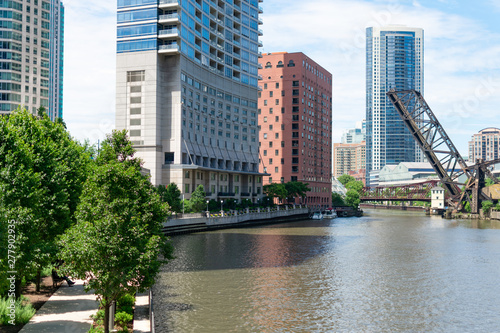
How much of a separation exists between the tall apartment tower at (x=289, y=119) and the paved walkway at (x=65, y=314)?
460 feet

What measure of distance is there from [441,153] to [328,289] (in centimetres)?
10367

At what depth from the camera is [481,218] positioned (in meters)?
143

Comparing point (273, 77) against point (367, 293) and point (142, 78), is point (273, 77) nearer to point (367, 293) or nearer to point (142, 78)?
point (142, 78)

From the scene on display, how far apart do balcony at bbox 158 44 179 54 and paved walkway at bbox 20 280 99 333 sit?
8255cm

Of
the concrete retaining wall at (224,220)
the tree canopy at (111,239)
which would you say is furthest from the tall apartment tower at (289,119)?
the tree canopy at (111,239)

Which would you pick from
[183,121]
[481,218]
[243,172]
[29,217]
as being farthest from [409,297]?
[481,218]

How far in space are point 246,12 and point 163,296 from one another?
122701mm

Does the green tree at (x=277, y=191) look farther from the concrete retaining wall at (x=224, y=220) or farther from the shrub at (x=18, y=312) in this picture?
the shrub at (x=18, y=312)

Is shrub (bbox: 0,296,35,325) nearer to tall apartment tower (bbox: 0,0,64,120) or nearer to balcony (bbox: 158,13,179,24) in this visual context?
balcony (bbox: 158,13,179,24)

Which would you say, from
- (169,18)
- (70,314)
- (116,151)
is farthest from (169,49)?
(70,314)

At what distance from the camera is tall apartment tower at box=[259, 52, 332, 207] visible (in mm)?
171625

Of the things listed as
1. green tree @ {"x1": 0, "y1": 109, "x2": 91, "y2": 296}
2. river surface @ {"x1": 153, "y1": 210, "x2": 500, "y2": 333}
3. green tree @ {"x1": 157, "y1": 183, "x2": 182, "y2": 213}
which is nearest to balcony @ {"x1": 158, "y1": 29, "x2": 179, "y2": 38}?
green tree @ {"x1": 157, "y1": 183, "x2": 182, "y2": 213}

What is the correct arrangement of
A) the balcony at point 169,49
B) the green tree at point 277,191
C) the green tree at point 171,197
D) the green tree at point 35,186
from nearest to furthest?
the green tree at point 35,186 < the green tree at point 171,197 < the balcony at point 169,49 < the green tree at point 277,191

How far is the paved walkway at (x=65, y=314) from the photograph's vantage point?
25.2 m
